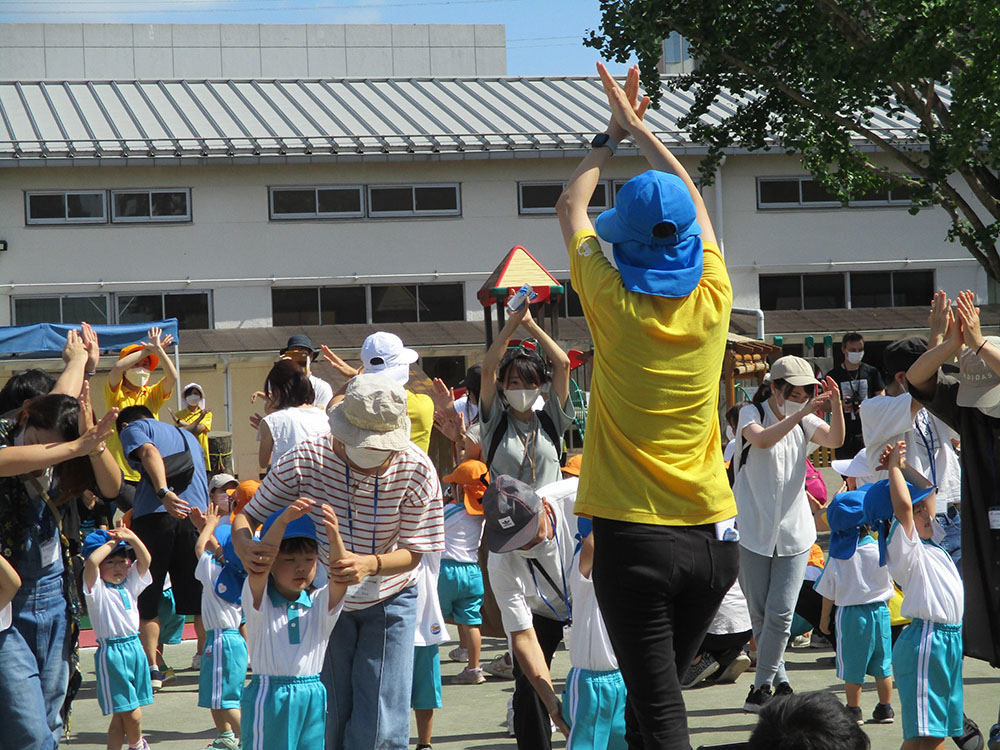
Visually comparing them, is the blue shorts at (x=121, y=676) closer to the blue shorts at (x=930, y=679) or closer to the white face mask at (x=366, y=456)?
the white face mask at (x=366, y=456)

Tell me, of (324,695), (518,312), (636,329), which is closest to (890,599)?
(518,312)

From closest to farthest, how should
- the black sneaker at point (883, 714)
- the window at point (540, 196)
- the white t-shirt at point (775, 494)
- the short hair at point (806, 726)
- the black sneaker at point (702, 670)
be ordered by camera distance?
the short hair at point (806, 726) → the black sneaker at point (883, 714) → the white t-shirt at point (775, 494) → the black sneaker at point (702, 670) → the window at point (540, 196)

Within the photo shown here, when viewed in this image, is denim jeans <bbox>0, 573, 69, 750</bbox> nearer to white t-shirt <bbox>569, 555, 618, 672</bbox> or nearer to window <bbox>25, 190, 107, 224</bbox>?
white t-shirt <bbox>569, 555, 618, 672</bbox>

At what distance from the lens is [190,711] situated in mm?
7258

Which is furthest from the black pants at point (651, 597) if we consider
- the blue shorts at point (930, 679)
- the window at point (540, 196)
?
the window at point (540, 196)

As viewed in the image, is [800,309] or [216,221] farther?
[800,309]

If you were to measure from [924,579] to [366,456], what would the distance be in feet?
9.12

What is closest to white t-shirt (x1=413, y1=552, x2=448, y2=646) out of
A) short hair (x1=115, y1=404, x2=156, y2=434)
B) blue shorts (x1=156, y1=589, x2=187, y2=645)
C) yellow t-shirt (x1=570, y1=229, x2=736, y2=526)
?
short hair (x1=115, y1=404, x2=156, y2=434)

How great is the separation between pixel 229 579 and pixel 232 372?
55.1 ft

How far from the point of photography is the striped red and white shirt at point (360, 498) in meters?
4.50

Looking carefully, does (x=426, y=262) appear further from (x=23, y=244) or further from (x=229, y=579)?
(x=229, y=579)

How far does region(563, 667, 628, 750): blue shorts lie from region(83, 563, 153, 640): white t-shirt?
2543mm

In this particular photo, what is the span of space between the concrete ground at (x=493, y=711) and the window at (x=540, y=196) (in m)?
16.9

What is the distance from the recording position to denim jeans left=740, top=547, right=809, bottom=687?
263 inches
